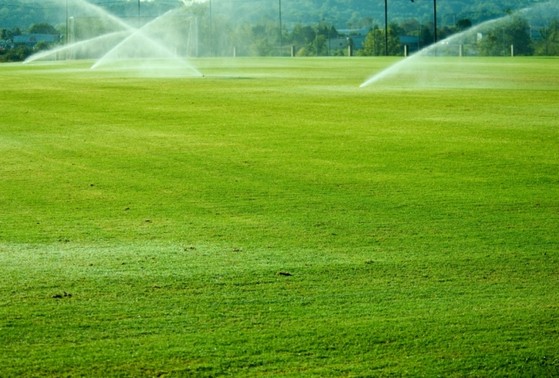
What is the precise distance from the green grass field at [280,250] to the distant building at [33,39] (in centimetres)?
11788

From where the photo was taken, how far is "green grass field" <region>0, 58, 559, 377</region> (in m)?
7.13

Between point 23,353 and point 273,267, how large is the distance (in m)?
2.82

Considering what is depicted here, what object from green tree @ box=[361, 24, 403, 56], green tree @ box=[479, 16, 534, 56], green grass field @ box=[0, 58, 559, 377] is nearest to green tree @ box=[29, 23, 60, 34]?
green tree @ box=[361, 24, 403, 56]

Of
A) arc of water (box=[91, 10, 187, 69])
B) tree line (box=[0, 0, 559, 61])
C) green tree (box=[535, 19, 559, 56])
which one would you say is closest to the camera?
arc of water (box=[91, 10, 187, 69])

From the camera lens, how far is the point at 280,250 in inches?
398

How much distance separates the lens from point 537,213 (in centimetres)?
1208

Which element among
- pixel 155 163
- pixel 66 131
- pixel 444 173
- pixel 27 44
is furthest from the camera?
pixel 27 44

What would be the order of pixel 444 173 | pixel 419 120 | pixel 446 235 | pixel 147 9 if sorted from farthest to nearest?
pixel 147 9, pixel 419 120, pixel 444 173, pixel 446 235

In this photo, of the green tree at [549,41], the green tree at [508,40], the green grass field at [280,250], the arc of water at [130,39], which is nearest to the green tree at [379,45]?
the green tree at [508,40]

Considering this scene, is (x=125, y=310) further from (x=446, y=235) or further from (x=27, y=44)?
(x=27, y=44)

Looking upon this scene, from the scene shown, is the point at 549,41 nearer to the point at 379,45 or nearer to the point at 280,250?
the point at 379,45

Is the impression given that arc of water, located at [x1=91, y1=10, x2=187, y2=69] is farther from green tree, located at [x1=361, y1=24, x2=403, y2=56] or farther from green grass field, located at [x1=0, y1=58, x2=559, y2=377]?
green grass field, located at [x1=0, y1=58, x2=559, y2=377]

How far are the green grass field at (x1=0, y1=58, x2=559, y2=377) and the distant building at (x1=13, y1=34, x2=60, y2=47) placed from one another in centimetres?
11788

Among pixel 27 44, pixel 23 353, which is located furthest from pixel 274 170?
pixel 27 44
